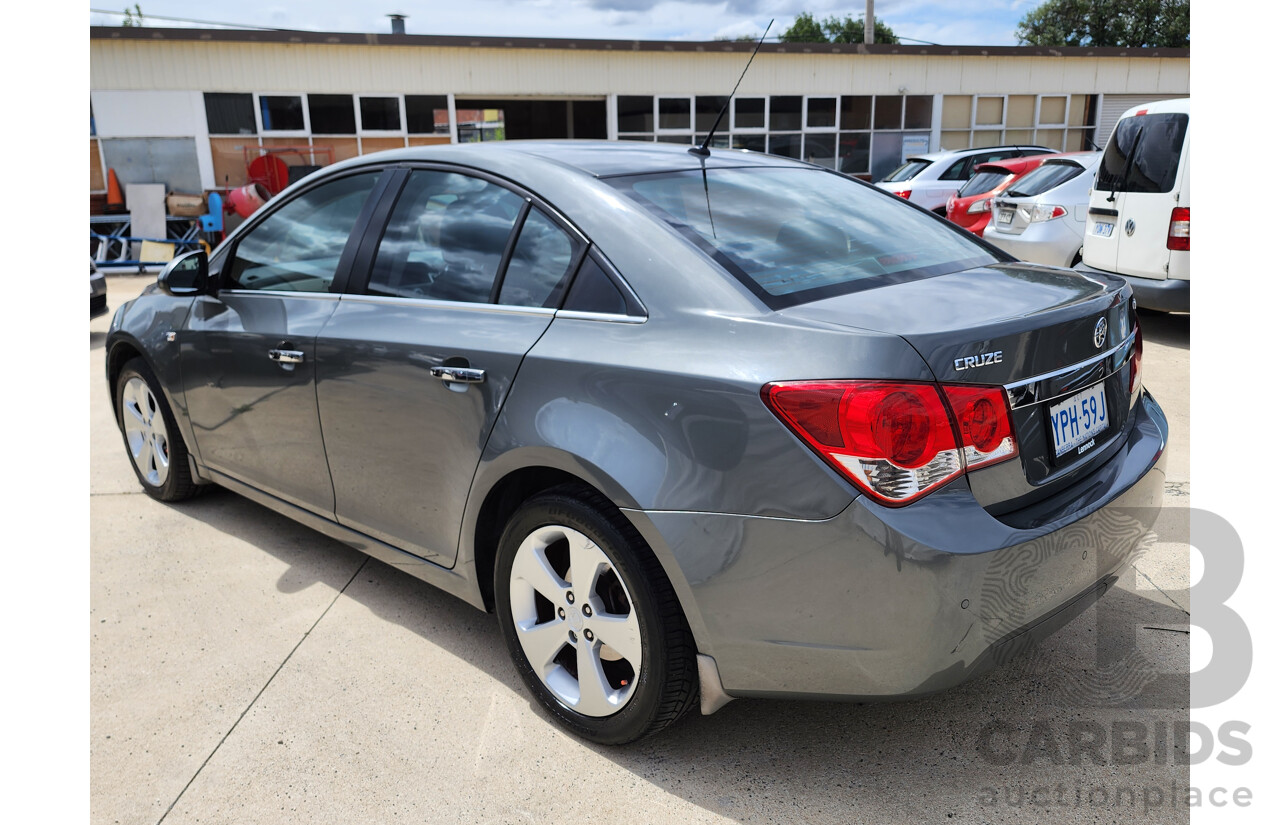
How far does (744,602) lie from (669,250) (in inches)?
34.0

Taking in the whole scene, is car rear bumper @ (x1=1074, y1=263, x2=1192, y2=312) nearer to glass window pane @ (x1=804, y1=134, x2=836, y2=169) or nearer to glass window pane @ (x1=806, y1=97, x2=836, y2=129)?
glass window pane @ (x1=804, y1=134, x2=836, y2=169)

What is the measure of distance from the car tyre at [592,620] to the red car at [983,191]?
866 centimetres

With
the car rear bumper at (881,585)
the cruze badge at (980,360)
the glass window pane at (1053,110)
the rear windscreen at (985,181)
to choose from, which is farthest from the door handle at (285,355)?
the glass window pane at (1053,110)

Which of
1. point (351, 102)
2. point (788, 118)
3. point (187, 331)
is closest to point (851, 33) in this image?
point (788, 118)

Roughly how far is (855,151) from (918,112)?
1905 millimetres

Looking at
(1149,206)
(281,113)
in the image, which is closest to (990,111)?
(281,113)

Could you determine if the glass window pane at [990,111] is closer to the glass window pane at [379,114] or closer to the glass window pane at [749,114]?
the glass window pane at [749,114]

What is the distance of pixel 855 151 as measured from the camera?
71.4 ft

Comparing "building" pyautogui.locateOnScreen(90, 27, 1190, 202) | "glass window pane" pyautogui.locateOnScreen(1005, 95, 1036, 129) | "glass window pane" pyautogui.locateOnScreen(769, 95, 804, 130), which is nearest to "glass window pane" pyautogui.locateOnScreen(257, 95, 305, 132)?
"building" pyautogui.locateOnScreen(90, 27, 1190, 202)

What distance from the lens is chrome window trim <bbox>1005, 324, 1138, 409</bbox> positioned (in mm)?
1950

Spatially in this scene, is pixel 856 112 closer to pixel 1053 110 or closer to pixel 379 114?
pixel 1053 110

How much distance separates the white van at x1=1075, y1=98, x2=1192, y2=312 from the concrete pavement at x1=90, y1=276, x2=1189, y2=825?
14.0ft

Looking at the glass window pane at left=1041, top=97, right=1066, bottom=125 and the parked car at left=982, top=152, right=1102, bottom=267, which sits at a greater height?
the glass window pane at left=1041, top=97, right=1066, bottom=125

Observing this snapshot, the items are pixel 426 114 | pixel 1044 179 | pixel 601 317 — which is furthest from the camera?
pixel 426 114
